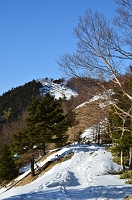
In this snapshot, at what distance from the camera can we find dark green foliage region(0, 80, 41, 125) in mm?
101956

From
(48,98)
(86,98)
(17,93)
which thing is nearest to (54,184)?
(86,98)

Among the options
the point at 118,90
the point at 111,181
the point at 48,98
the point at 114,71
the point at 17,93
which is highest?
the point at 17,93

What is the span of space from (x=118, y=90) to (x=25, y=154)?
15800 millimetres

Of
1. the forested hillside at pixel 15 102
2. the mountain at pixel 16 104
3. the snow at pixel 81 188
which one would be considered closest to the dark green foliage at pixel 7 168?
the snow at pixel 81 188

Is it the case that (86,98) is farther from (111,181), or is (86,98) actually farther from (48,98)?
(48,98)

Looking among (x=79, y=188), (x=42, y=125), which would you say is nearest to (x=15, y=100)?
(x=42, y=125)

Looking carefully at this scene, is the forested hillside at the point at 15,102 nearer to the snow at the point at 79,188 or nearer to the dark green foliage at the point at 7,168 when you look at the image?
the dark green foliage at the point at 7,168

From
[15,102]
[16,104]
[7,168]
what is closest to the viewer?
[7,168]

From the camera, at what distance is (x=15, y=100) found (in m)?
114

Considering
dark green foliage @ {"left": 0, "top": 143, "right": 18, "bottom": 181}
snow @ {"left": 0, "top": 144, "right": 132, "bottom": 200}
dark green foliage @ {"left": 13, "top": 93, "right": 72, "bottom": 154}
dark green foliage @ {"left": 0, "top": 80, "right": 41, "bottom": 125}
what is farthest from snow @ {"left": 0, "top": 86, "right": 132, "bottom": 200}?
dark green foliage @ {"left": 0, "top": 80, "right": 41, "bottom": 125}

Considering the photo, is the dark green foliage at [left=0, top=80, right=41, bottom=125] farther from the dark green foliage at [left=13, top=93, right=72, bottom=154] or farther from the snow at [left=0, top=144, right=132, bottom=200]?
the snow at [left=0, top=144, right=132, bottom=200]

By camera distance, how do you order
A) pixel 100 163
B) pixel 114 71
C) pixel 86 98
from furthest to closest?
pixel 100 163 < pixel 86 98 < pixel 114 71

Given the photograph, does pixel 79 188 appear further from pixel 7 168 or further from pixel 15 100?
pixel 15 100

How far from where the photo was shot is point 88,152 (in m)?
22.4
